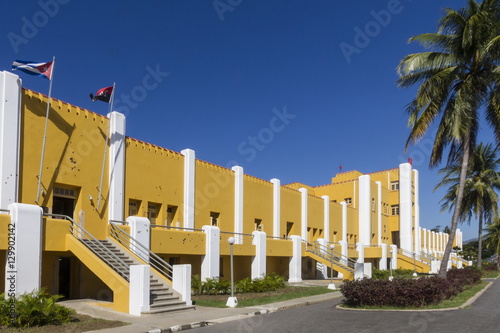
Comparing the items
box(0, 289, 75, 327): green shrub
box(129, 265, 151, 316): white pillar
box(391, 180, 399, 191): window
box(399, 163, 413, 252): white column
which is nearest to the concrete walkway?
box(129, 265, 151, 316): white pillar

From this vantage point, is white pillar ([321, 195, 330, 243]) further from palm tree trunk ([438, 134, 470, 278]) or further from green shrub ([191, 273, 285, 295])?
palm tree trunk ([438, 134, 470, 278])

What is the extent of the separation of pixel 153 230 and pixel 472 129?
16.0 meters

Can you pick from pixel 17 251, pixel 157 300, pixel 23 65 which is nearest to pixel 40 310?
pixel 17 251

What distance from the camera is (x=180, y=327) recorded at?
1419 centimetres

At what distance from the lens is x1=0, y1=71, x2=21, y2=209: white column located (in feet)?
57.9

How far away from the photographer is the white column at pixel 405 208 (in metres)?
55.1

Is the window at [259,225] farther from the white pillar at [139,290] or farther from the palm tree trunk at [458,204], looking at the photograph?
the white pillar at [139,290]

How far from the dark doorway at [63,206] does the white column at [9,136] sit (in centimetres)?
251

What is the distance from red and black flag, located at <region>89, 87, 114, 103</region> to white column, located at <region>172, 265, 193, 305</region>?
761cm

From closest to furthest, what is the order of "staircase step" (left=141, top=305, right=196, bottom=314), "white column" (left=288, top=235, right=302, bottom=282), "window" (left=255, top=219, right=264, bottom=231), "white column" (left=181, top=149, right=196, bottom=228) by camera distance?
"staircase step" (left=141, top=305, right=196, bottom=314) < "white column" (left=181, top=149, right=196, bottom=228) < "white column" (left=288, top=235, right=302, bottom=282) < "window" (left=255, top=219, right=264, bottom=231)

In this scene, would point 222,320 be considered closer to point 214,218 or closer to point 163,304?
point 163,304

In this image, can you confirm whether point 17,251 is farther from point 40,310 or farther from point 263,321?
point 263,321

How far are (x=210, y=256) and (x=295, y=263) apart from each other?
10.1 m

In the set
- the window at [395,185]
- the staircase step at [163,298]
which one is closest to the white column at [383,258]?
the window at [395,185]
